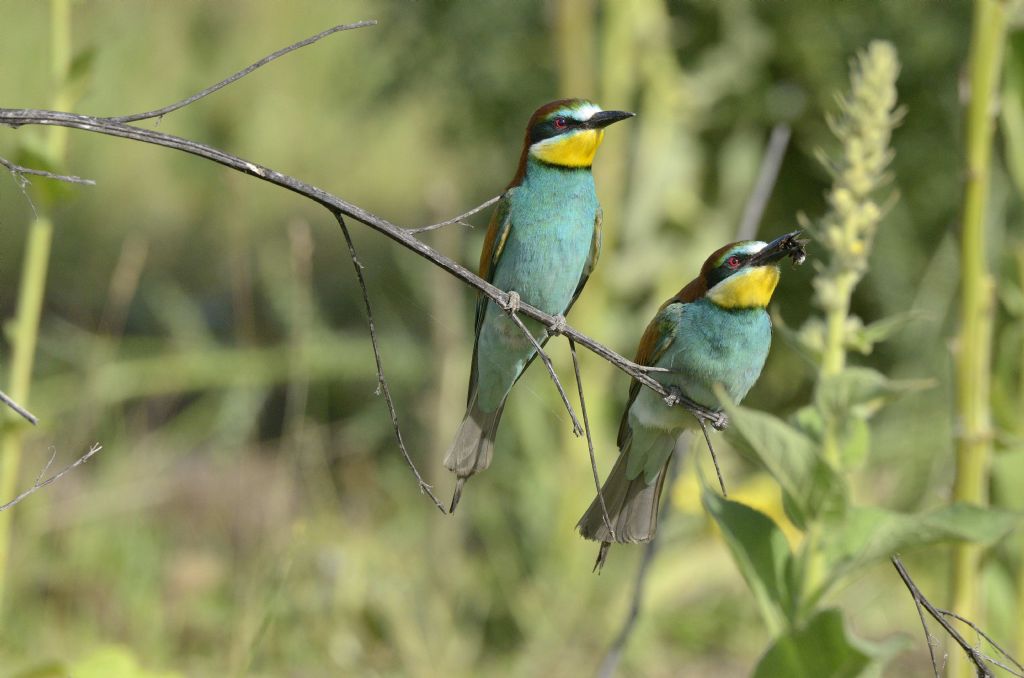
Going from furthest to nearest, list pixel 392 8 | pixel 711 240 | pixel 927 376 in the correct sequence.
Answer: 1. pixel 392 8
2. pixel 927 376
3. pixel 711 240

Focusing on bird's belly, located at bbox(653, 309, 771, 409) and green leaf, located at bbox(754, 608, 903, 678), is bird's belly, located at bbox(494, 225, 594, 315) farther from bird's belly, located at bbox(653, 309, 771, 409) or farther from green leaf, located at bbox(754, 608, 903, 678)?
green leaf, located at bbox(754, 608, 903, 678)

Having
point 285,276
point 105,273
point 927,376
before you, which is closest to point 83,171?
point 105,273

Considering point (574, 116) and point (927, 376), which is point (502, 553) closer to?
point (927, 376)

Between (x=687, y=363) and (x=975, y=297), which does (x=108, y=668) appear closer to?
(x=687, y=363)

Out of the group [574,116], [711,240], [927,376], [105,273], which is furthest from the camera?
[105,273]

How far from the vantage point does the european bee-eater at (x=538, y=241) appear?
123cm

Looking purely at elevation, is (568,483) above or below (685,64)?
below

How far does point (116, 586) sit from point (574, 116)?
1921mm

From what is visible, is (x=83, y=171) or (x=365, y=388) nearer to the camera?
(x=365, y=388)

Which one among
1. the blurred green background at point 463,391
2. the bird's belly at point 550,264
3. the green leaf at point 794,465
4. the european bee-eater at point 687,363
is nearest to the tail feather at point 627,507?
the european bee-eater at point 687,363

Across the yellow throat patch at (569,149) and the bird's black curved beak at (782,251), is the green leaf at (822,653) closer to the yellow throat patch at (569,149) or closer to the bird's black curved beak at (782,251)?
the bird's black curved beak at (782,251)

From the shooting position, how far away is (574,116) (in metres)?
1.20

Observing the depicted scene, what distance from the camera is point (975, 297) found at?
148 cm

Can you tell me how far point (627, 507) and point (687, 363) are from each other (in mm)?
180
